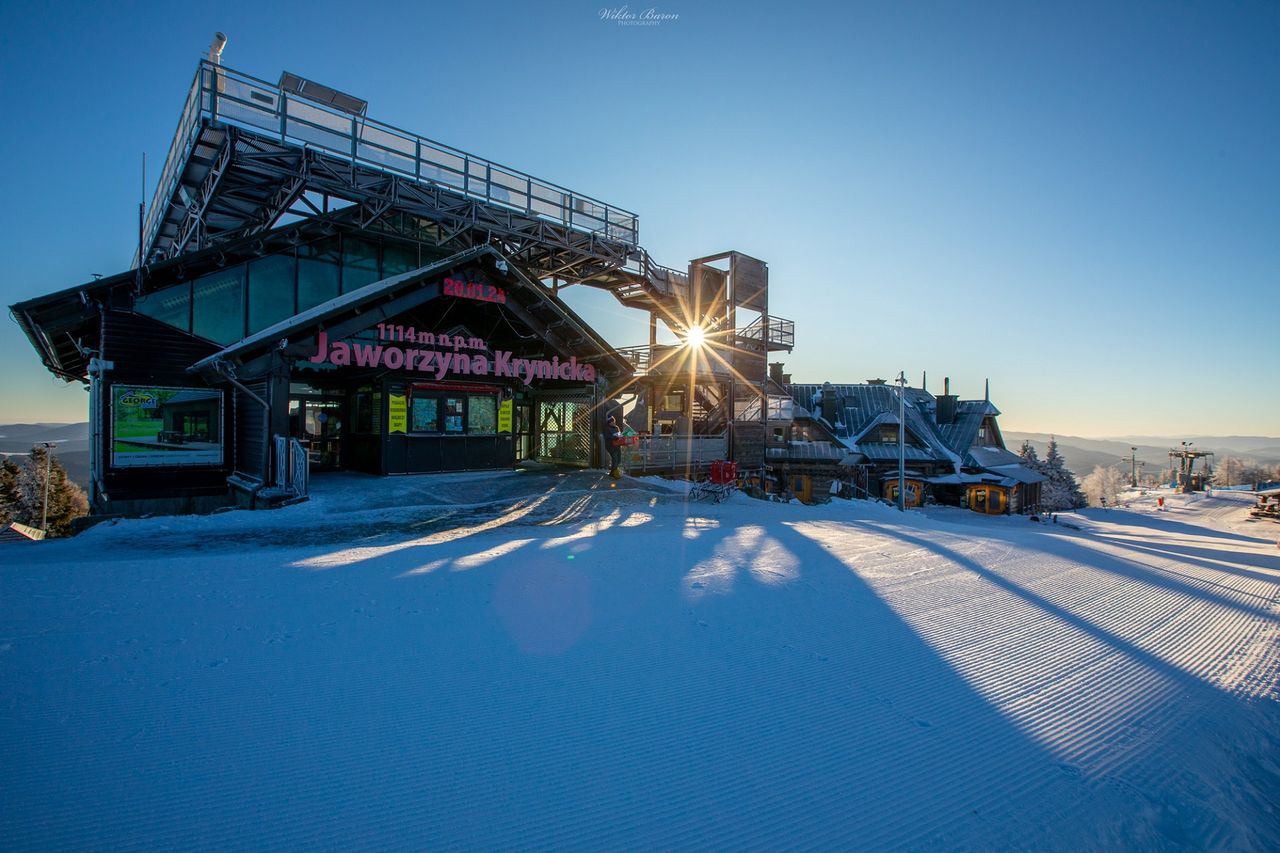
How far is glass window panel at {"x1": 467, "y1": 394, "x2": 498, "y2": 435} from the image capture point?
1797 cm

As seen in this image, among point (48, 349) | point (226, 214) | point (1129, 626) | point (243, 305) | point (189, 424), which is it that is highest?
point (226, 214)

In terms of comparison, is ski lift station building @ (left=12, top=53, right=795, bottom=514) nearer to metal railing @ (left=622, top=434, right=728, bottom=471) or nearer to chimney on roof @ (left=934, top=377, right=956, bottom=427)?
metal railing @ (left=622, top=434, right=728, bottom=471)

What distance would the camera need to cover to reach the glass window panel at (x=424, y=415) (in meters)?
16.8

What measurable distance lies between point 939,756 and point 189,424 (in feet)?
58.8

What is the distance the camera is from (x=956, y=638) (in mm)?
4926

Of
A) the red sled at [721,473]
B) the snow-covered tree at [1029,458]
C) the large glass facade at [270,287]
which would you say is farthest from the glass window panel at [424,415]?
the snow-covered tree at [1029,458]

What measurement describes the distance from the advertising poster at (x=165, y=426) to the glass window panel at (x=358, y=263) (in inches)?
200

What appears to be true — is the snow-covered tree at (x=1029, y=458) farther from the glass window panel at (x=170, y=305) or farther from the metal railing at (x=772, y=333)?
the glass window panel at (x=170, y=305)

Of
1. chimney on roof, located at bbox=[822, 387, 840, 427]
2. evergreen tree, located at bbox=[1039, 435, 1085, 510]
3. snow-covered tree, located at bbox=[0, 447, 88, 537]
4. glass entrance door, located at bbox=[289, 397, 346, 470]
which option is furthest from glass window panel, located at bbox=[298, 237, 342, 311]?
evergreen tree, located at bbox=[1039, 435, 1085, 510]

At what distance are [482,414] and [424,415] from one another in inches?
73.3

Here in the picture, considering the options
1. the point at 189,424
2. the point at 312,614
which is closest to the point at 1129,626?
the point at 312,614

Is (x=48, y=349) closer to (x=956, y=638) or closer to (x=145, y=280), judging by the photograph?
(x=145, y=280)

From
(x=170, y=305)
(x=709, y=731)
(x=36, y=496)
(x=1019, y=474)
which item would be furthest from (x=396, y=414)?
(x=36, y=496)

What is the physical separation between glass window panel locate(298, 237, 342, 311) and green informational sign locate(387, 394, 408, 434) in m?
3.96
